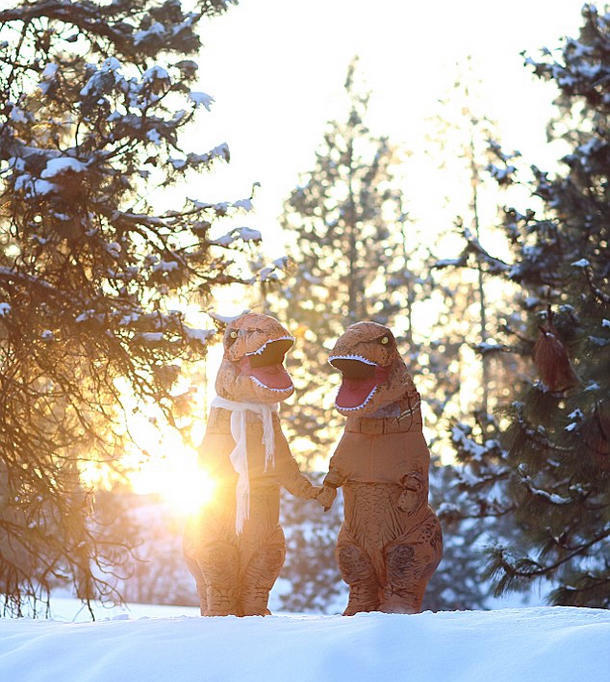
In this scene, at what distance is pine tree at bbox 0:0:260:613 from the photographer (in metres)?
7.41

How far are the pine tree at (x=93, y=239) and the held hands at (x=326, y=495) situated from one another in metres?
2.76

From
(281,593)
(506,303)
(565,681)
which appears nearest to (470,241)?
(565,681)

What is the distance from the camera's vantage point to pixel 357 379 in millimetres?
5227

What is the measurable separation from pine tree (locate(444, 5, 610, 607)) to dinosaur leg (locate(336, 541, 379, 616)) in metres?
3.27

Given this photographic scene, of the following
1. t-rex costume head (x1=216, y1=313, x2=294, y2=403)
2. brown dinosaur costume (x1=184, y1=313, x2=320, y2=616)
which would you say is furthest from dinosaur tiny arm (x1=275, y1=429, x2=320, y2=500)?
t-rex costume head (x1=216, y1=313, x2=294, y2=403)

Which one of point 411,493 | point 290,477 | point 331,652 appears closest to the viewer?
point 331,652

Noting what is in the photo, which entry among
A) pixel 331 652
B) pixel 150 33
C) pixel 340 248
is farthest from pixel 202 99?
pixel 340 248

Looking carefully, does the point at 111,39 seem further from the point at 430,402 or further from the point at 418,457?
the point at 430,402

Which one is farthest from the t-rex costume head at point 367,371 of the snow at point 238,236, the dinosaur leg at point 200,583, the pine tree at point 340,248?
the pine tree at point 340,248

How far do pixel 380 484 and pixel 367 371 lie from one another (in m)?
0.59

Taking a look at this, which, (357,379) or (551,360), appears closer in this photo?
(357,379)

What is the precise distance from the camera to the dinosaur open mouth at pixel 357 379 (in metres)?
5.12

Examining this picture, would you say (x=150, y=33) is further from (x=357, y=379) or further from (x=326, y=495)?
(x=326, y=495)

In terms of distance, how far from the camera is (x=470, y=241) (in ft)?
31.9
